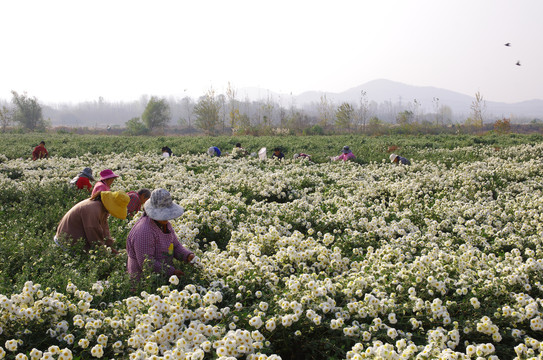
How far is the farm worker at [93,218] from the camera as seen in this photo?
20.1ft

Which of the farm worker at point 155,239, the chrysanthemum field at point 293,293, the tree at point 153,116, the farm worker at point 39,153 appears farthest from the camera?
the tree at point 153,116

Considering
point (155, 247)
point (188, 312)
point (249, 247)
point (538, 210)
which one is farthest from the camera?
point (538, 210)

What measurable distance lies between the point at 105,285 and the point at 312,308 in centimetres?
243

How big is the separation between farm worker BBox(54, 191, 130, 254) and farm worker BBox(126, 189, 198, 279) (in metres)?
1.32

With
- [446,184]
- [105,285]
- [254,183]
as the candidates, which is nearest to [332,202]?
[254,183]

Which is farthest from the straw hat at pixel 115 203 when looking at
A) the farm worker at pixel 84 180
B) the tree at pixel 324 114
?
the tree at pixel 324 114

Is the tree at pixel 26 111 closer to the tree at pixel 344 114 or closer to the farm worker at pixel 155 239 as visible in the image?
the tree at pixel 344 114

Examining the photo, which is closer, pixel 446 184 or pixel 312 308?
pixel 312 308

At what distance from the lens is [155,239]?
194 inches

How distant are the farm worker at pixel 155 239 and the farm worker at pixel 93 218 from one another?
52.0 inches

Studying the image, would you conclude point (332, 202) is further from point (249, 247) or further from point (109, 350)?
point (109, 350)

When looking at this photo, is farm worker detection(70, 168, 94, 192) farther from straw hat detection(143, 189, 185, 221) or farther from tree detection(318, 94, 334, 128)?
tree detection(318, 94, 334, 128)

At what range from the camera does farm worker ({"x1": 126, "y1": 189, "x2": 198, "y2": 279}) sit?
4820mm

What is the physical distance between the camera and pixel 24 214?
8.55 meters
